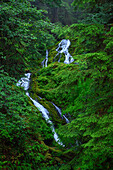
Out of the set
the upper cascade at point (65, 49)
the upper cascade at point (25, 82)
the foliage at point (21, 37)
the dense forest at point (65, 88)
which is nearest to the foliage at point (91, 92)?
the dense forest at point (65, 88)

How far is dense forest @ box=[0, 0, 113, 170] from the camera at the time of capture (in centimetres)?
275

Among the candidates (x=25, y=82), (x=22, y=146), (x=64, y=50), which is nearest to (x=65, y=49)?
(x=64, y=50)

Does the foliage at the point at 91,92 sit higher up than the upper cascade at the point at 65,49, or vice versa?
the upper cascade at the point at 65,49

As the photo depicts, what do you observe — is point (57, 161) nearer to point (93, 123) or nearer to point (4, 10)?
point (93, 123)

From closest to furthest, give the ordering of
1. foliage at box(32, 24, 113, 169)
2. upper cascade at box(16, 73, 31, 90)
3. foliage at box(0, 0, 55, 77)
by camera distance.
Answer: foliage at box(32, 24, 113, 169) → foliage at box(0, 0, 55, 77) → upper cascade at box(16, 73, 31, 90)

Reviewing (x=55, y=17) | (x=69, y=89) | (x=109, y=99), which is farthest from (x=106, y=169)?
(x=55, y=17)

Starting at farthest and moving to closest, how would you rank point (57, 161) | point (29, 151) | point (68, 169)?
1. point (57, 161)
2. point (29, 151)
3. point (68, 169)

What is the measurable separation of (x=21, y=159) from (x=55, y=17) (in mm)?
27139

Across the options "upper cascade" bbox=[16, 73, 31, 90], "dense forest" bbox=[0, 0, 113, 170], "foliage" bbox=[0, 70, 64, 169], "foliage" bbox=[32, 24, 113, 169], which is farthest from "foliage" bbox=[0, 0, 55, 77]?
"foliage" bbox=[32, 24, 113, 169]

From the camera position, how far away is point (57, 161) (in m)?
5.79

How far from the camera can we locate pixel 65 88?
3.40 metres

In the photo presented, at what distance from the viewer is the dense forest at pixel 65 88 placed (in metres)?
2.75

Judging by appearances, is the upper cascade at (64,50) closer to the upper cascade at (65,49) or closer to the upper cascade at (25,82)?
the upper cascade at (65,49)

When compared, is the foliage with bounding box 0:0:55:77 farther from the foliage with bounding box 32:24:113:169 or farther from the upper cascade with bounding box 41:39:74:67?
the upper cascade with bounding box 41:39:74:67
